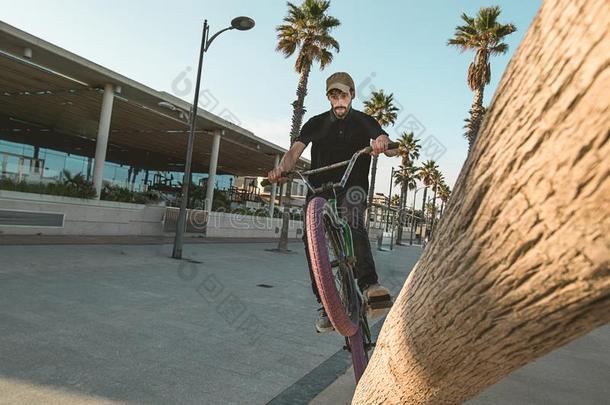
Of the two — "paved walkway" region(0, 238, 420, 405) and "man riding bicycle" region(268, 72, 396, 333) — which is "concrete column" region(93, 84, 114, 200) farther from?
"man riding bicycle" region(268, 72, 396, 333)

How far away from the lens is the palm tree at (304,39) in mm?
20266

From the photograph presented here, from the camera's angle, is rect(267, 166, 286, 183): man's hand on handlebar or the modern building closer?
rect(267, 166, 286, 183): man's hand on handlebar

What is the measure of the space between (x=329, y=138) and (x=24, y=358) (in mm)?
3049

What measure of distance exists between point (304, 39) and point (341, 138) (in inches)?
723

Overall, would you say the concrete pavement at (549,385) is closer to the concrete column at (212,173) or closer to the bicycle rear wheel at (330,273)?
the bicycle rear wheel at (330,273)

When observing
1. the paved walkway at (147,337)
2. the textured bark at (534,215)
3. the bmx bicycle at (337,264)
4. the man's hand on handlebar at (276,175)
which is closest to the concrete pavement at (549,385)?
the paved walkway at (147,337)

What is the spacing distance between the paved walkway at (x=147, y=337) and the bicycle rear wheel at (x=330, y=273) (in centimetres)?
81

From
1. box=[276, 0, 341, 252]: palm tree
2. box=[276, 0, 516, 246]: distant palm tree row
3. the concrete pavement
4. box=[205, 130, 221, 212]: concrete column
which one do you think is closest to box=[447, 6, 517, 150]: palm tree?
box=[276, 0, 516, 246]: distant palm tree row

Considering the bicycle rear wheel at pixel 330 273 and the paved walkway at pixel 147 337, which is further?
the paved walkway at pixel 147 337

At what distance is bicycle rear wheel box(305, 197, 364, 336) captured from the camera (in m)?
2.73

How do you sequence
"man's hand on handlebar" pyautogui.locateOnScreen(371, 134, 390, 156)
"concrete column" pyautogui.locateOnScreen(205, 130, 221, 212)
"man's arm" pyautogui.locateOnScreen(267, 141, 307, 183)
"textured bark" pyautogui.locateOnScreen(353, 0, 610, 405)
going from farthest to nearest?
"concrete column" pyautogui.locateOnScreen(205, 130, 221, 212)
"man's arm" pyautogui.locateOnScreen(267, 141, 307, 183)
"man's hand on handlebar" pyautogui.locateOnScreen(371, 134, 390, 156)
"textured bark" pyautogui.locateOnScreen(353, 0, 610, 405)

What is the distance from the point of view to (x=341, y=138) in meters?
3.54

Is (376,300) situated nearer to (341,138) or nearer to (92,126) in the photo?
(341,138)

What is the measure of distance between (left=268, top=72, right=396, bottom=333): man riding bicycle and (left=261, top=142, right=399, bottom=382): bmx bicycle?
0.26 ft
